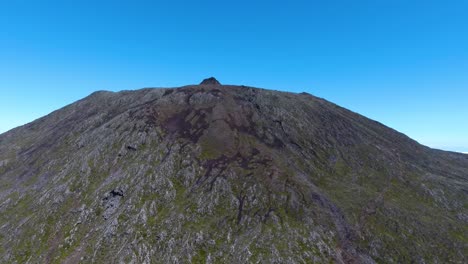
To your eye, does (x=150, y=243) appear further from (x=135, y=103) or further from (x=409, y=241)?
(x=135, y=103)

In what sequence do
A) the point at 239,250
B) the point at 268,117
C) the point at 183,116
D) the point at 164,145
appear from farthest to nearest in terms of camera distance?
the point at 268,117
the point at 183,116
the point at 164,145
the point at 239,250

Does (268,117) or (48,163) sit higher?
(268,117)

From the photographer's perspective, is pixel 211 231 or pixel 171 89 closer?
pixel 211 231

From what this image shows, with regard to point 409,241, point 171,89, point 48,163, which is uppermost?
point 171,89

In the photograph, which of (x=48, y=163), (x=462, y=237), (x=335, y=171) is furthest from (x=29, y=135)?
(x=462, y=237)

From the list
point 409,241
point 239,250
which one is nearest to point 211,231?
point 239,250

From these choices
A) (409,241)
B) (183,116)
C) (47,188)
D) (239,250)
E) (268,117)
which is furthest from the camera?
(268,117)

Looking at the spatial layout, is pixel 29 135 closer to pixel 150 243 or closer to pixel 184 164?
pixel 184 164
